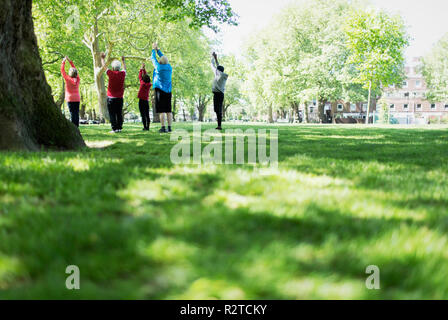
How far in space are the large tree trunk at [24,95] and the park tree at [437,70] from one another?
58.2 meters

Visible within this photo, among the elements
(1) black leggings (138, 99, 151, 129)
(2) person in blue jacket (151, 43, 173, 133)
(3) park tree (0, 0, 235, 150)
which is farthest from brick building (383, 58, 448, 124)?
(3) park tree (0, 0, 235, 150)

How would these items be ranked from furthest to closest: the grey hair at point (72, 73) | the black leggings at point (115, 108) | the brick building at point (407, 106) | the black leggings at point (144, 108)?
the brick building at point (407, 106) → the black leggings at point (144, 108) → the black leggings at point (115, 108) → the grey hair at point (72, 73)

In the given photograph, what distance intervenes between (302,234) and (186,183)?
1.48 metres

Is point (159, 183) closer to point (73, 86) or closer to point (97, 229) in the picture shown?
point (97, 229)

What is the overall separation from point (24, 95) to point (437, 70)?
61.3 meters

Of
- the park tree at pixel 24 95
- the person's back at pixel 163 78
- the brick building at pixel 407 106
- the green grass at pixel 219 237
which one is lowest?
the green grass at pixel 219 237

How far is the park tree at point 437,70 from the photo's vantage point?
4741 centimetres

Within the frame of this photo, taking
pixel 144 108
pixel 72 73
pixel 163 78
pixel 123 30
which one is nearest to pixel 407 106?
pixel 123 30

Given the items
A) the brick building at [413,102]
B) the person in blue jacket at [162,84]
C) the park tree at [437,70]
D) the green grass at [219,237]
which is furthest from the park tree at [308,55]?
the brick building at [413,102]

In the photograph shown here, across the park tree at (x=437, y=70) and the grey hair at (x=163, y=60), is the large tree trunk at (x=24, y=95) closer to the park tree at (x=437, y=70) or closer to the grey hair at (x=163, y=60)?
the grey hair at (x=163, y=60)

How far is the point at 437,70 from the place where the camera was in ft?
160

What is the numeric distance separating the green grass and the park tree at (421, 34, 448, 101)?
57.7 meters

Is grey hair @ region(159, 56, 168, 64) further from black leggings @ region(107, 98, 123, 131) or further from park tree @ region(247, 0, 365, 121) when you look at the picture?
park tree @ region(247, 0, 365, 121)
